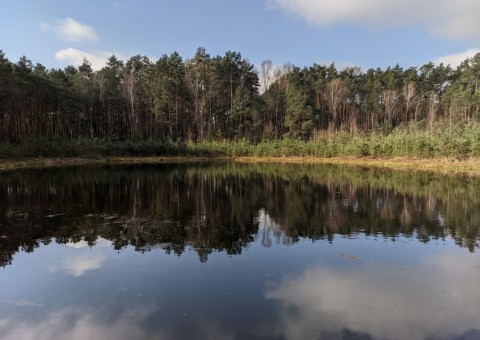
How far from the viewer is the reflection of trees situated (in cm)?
1147

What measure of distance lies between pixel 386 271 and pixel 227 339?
15.6ft

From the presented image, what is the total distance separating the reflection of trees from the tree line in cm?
3315

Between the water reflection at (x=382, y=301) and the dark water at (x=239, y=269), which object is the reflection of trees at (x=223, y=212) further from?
the water reflection at (x=382, y=301)

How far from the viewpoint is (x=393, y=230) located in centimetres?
1238

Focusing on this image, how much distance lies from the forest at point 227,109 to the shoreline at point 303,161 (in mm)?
1080

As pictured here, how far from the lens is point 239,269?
866cm

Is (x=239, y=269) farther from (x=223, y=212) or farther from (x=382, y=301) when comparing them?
(x=223, y=212)

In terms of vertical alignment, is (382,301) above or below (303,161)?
below

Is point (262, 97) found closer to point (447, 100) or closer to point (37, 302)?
point (447, 100)

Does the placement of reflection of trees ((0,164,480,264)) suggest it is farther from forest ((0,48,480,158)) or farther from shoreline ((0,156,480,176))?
forest ((0,48,480,158))

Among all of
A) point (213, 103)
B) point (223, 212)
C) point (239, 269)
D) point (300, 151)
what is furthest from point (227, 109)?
point (239, 269)

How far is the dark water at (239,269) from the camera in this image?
6.09 metres

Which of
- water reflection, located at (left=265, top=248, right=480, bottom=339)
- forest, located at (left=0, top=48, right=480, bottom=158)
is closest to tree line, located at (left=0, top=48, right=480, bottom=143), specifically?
forest, located at (left=0, top=48, right=480, bottom=158)

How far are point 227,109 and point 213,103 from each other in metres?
2.67
